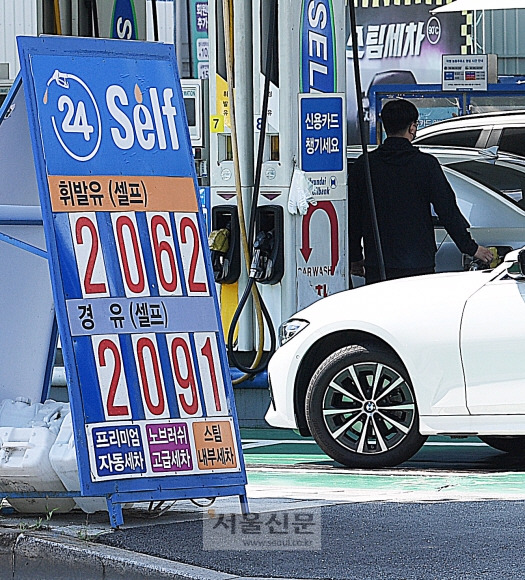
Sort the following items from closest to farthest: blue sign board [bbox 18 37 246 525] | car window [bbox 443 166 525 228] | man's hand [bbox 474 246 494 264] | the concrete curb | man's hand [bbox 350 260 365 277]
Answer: the concrete curb
blue sign board [bbox 18 37 246 525]
man's hand [bbox 474 246 494 264]
man's hand [bbox 350 260 365 277]
car window [bbox 443 166 525 228]

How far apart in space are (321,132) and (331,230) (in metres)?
0.71

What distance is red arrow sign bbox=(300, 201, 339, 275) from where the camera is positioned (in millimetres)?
10898

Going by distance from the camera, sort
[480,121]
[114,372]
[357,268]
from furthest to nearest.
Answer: [480,121], [357,268], [114,372]

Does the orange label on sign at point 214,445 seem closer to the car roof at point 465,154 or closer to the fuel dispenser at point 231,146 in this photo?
the fuel dispenser at point 231,146

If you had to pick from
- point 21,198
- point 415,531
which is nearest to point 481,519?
point 415,531

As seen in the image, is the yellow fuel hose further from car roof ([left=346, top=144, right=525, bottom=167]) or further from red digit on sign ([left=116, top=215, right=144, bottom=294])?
red digit on sign ([left=116, top=215, right=144, bottom=294])

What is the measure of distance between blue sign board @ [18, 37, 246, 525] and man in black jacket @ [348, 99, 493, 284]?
3993 millimetres

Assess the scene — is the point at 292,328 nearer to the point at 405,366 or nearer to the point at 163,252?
the point at 405,366

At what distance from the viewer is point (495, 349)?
28.4 ft

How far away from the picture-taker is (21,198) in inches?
283

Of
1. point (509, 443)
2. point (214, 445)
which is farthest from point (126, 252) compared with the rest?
point (509, 443)

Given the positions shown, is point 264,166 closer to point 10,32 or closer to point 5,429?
point 10,32

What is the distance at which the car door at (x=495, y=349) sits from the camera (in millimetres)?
8625

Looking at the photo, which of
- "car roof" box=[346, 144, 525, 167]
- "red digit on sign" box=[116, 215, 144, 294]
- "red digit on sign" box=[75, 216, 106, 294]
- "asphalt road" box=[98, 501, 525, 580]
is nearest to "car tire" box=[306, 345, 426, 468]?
"asphalt road" box=[98, 501, 525, 580]
